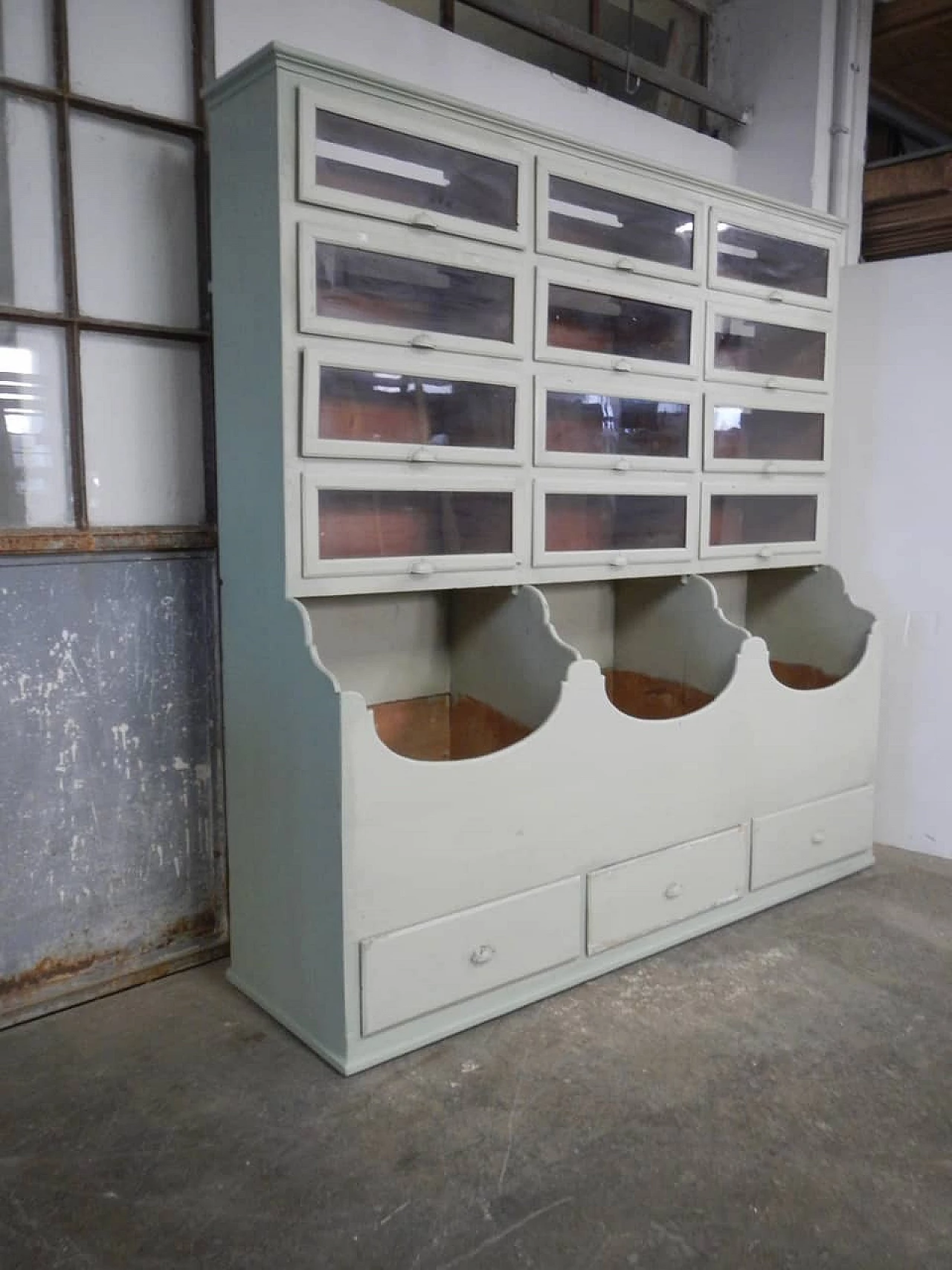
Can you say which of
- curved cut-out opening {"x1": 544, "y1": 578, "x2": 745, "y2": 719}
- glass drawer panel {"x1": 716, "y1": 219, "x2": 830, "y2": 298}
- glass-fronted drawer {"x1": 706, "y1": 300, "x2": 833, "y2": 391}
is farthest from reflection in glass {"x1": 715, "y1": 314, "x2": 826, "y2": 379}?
curved cut-out opening {"x1": 544, "y1": 578, "x2": 745, "y2": 719}

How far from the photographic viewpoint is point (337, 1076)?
76.0 inches

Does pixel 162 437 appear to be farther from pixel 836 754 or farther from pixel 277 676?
pixel 836 754

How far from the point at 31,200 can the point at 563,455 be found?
49.4 inches

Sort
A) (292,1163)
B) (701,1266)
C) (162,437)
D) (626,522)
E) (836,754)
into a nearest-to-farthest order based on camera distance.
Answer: (701,1266)
(292,1163)
(162,437)
(626,522)
(836,754)

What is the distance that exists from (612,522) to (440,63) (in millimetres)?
1307

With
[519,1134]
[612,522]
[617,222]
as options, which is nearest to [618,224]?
[617,222]

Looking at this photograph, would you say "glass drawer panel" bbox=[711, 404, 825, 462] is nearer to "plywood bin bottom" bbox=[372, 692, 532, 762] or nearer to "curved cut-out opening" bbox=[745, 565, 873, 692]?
"curved cut-out opening" bbox=[745, 565, 873, 692]

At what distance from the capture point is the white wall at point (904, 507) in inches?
120

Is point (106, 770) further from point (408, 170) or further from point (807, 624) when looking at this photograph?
point (807, 624)

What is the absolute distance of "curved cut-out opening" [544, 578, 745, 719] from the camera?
105 inches

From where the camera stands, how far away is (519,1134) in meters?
1.76

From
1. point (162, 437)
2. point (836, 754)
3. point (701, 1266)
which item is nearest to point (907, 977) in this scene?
point (836, 754)

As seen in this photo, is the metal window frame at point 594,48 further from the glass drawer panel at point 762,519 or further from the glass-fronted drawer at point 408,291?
the glass drawer panel at point 762,519


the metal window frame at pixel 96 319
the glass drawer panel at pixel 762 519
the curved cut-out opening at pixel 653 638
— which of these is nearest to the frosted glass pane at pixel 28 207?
the metal window frame at pixel 96 319
